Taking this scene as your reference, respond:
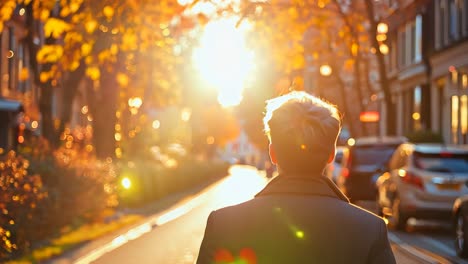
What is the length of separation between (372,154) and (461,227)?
10.8m

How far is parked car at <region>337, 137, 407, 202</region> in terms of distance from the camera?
25.7 m

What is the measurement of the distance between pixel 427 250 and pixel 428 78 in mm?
33406

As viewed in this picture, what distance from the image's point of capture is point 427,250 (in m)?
15.9

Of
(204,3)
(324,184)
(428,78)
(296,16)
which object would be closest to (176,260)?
(204,3)

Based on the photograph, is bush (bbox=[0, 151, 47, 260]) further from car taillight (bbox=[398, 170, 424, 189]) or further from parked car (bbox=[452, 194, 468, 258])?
car taillight (bbox=[398, 170, 424, 189])

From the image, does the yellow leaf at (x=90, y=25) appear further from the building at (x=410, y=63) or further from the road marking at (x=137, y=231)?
the building at (x=410, y=63)

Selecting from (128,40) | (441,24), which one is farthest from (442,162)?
(441,24)

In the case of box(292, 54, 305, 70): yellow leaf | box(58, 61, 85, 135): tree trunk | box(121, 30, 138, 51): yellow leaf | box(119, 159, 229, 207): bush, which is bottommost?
box(119, 159, 229, 207): bush

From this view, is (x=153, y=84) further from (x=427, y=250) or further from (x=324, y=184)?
(x=324, y=184)

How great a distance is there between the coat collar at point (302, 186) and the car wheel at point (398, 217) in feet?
53.6

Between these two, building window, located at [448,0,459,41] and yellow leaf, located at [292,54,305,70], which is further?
building window, located at [448,0,459,41]

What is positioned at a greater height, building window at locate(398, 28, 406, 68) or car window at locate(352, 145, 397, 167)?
building window at locate(398, 28, 406, 68)

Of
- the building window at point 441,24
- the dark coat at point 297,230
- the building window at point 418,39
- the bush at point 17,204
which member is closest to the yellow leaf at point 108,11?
the bush at point 17,204

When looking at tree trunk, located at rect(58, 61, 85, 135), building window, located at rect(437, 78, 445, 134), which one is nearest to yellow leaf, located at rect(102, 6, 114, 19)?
tree trunk, located at rect(58, 61, 85, 135)
